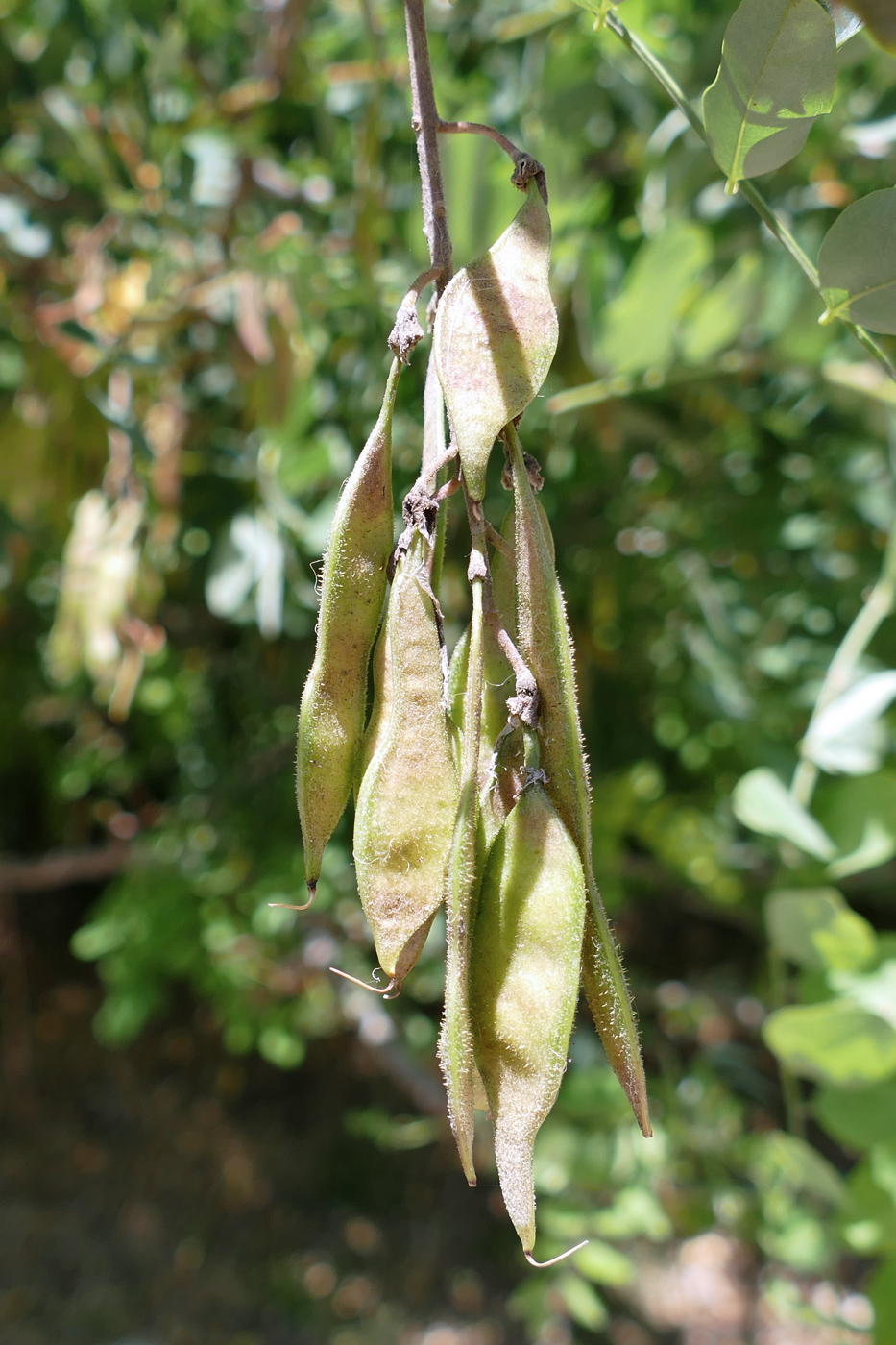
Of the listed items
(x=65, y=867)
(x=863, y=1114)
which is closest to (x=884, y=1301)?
(x=863, y=1114)

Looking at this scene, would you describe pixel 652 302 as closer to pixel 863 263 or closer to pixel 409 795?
pixel 863 263

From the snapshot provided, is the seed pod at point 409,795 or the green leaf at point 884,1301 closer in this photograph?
the seed pod at point 409,795

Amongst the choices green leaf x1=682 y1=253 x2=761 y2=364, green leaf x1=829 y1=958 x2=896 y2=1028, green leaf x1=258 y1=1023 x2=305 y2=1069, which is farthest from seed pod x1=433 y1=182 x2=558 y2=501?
green leaf x1=258 y1=1023 x2=305 y2=1069

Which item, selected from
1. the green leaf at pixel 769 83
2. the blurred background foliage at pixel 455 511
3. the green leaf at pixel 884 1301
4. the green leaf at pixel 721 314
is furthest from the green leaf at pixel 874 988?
the green leaf at pixel 769 83

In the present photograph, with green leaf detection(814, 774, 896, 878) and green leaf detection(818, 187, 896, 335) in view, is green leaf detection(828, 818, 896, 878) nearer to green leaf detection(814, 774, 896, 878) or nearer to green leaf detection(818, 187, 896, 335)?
green leaf detection(814, 774, 896, 878)

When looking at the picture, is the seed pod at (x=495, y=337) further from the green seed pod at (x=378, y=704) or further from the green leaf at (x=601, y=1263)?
the green leaf at (x=601, y=1263)

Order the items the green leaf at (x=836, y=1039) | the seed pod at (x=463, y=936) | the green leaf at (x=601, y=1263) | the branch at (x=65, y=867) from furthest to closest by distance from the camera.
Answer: the branch at (x=65, y=867)
the green leaf at (x=601, y=1263)
the green leaf at (x=836, y=1039)
the seed pod at (x=463, y=936)

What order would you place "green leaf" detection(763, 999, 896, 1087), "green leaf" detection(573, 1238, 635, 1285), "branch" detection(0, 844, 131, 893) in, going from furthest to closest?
1. "branch" detection(0, 844, 131, 893)
2. "green leaf" detection(573, 1238, 635, 1285)
3. "green leaf" detection(763, 999, 896, 1087)
